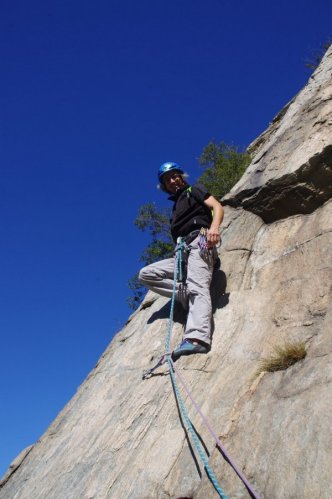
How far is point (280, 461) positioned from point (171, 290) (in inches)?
147

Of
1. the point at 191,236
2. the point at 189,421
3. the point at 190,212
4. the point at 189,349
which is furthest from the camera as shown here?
the point at 190,212

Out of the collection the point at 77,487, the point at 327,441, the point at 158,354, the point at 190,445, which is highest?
the point at 158,354

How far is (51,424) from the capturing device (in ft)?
25.0

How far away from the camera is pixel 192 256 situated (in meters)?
6.66

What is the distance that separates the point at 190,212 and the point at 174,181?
2.10 ft

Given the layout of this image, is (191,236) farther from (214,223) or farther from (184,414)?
(184,414)

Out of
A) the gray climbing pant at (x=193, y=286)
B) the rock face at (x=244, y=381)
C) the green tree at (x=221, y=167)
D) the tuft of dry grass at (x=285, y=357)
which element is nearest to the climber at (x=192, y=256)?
the gray climbing pant at (x=193, y=286)

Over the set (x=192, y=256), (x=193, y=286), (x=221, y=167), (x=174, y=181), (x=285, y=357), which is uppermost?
(x=221, y=167)

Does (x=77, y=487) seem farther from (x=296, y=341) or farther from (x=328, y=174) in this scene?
(x=328, y=174)

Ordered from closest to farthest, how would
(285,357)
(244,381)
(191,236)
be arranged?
(285,357) < (244,381) < (191,236)

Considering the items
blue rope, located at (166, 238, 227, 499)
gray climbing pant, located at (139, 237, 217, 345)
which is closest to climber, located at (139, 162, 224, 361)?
gray climbing pant, located at (139, 237, 217, 345)

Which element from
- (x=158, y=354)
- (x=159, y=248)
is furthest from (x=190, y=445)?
(x=159, y=248)

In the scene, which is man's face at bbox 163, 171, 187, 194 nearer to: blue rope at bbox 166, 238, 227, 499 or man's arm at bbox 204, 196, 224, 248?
man's arm at bbox 204, 196, 224, 248

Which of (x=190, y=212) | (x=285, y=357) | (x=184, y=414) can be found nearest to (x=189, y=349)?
(x=184, y=414)
